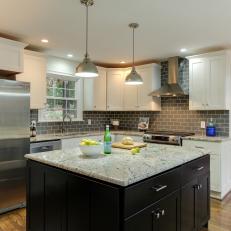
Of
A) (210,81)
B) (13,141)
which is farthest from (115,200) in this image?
(210,81)

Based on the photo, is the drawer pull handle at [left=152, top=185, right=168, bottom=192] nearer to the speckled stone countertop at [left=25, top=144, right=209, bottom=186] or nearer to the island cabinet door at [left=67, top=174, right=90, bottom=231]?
the speckled stone countertop at [left=25, top=144, right=209, bottom=186]

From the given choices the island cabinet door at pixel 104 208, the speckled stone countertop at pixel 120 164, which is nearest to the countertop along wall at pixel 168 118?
the speckled stone countertop at pixel 120 164

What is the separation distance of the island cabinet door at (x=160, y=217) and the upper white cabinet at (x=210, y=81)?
2.43 metres

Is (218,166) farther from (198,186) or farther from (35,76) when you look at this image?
(35,76)

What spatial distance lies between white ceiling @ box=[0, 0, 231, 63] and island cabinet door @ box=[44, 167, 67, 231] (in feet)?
5.84

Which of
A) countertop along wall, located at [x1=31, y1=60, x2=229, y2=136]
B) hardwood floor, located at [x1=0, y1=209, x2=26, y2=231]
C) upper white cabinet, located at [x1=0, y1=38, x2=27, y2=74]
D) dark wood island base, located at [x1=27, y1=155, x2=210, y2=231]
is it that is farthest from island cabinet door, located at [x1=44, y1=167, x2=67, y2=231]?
countertop along wall, located at [x1=31, y1=60, x2=229, y2=136]

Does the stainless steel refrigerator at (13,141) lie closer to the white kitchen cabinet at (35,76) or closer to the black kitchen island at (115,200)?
the white kitchen cabinet at (35,76)

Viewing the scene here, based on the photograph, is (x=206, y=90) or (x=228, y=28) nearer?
(x=228, y=28)

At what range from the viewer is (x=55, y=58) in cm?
455

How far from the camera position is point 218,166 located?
366 cm

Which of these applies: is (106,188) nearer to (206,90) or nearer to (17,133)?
(17,133)

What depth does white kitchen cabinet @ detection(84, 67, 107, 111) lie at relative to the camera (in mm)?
5117

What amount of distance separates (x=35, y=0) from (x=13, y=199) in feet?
8.58

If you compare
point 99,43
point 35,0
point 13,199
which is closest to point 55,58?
point 99,43
